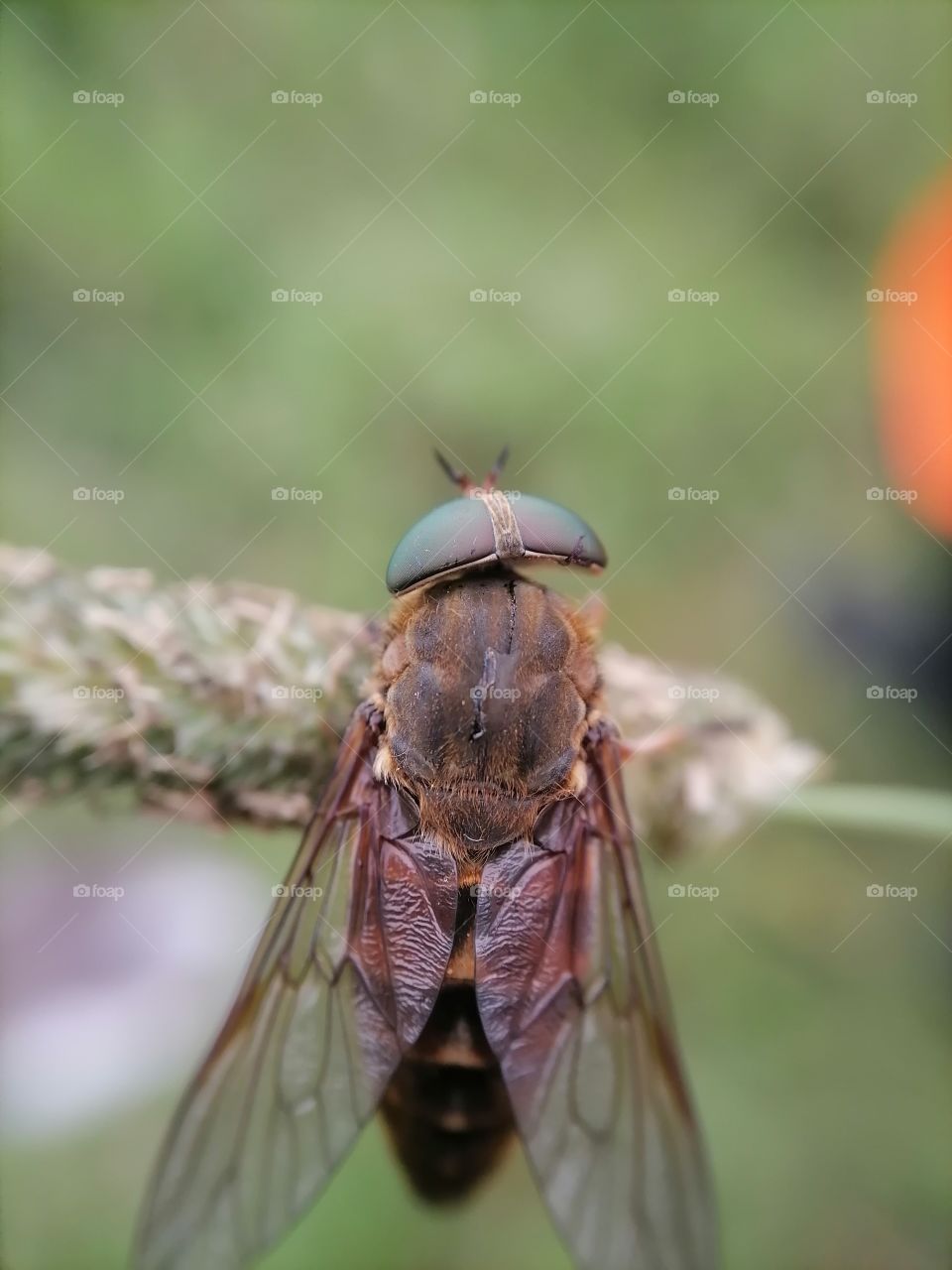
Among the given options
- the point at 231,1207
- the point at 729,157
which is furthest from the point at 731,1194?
the point at 729,157

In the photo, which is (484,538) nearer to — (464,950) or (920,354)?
(464,950)

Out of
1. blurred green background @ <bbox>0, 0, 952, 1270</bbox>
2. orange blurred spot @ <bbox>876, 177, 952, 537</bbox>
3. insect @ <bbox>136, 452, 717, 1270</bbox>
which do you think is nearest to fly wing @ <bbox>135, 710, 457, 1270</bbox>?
insect @ <bbox>136, 452, 717, 1270</bbox>

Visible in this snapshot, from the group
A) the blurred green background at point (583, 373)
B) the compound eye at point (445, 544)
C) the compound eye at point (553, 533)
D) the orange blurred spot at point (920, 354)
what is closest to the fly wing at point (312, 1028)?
the compound eye at point (445, 544)

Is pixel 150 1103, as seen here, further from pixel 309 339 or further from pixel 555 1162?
pixel 309 339

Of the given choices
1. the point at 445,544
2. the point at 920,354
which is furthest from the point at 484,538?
the point at 920,354

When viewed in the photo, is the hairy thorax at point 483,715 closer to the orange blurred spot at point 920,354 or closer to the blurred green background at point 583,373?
the blurred green background at point 583,373
